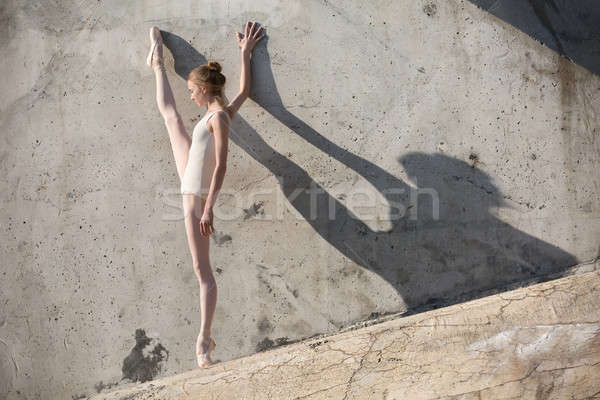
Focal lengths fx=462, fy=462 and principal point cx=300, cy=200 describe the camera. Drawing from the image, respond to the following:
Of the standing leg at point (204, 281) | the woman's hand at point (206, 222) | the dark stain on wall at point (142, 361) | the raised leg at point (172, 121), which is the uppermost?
the raised leg at point (172, 121)

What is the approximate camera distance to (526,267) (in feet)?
11.5

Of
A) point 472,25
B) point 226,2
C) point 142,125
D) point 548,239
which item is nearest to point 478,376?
point 548,239

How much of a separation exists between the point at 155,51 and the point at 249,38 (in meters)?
0.69

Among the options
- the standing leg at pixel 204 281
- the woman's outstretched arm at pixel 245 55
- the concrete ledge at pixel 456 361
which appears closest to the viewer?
the concrete ledge at pixel 456 361

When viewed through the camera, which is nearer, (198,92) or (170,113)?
(198,92)

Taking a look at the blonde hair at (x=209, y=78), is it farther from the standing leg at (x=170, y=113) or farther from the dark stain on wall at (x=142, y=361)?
the dark stain on wall at (x=142, y=361)

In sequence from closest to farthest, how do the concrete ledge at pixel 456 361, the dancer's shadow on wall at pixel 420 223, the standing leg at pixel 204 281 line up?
the concrete ledge at pixel 456 361 < the standing leg at pixel 204 281 < the dancer's shadow on wall at pixel 420 223

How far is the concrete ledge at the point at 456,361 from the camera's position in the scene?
277 cm

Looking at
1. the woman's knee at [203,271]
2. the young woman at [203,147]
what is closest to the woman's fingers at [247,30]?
the young woman at [203,147]

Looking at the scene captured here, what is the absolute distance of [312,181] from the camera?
348cm

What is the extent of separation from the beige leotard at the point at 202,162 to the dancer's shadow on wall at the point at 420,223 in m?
0.45

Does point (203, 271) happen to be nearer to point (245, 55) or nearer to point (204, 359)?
point (204, 359)

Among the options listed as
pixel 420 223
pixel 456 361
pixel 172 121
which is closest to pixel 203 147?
pixel 172 121

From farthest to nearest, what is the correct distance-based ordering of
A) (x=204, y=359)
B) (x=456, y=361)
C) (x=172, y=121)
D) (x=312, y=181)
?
(x=312, y=181) → (x=172, y=121) → (x=204, y=359) → (x=456, y=361)
